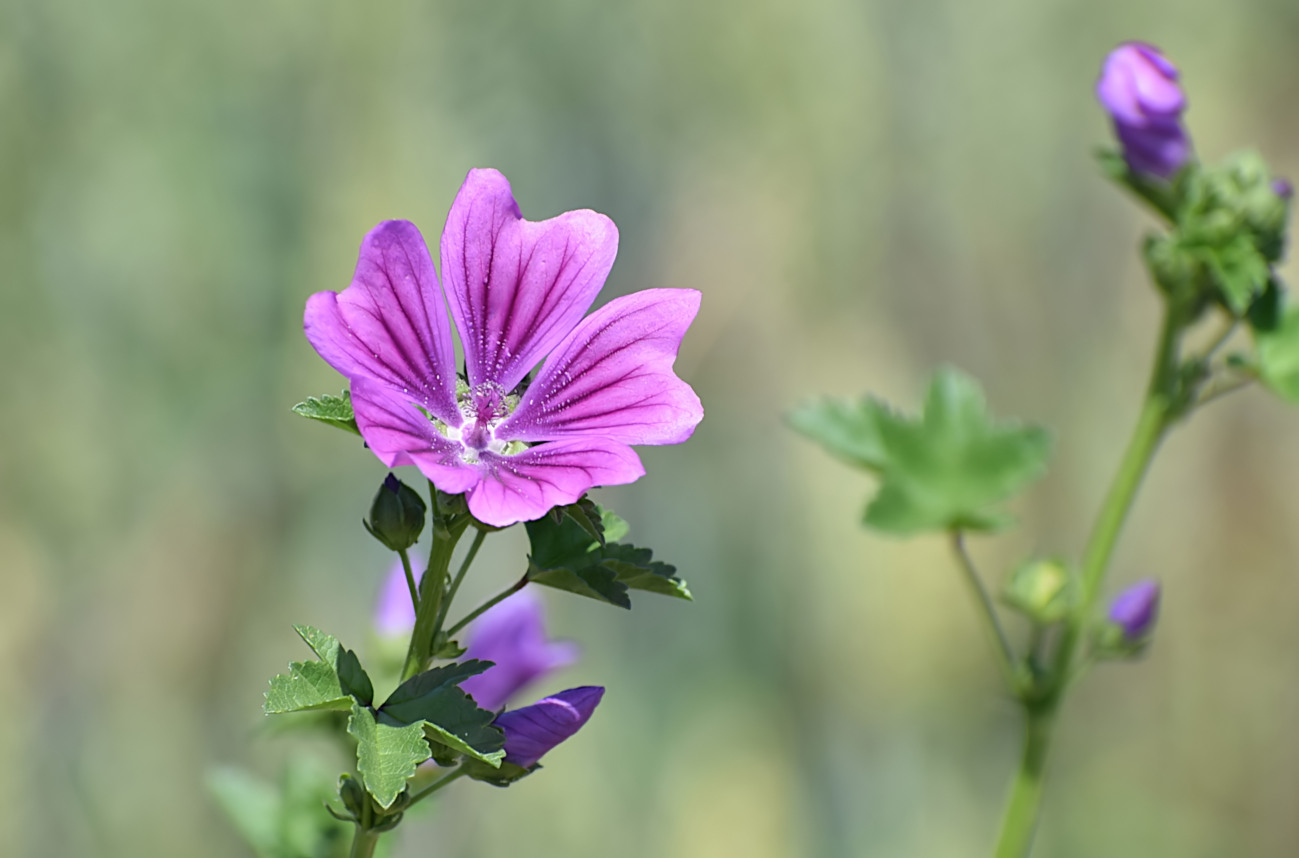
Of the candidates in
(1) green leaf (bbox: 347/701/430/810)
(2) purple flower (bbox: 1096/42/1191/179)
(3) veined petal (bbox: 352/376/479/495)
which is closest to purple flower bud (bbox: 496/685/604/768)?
(1) green leaf (bbox: 347/701/430/810)

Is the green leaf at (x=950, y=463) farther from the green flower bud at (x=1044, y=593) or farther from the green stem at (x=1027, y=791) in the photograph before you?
the green stem at (x=1027, y=791)

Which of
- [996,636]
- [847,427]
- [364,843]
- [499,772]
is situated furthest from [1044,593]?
[364,843]

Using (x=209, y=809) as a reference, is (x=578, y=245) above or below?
above

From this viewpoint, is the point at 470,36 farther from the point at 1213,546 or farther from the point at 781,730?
the point at 1213,546

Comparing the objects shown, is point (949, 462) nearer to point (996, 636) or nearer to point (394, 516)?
point (996, 636)

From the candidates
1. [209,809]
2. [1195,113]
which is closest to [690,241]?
[1195,113]
